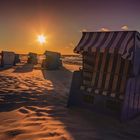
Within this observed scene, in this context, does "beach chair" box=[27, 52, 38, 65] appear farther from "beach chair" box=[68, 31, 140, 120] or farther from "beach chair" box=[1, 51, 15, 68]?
"beach chair" box=[68, 31, 140, 120]

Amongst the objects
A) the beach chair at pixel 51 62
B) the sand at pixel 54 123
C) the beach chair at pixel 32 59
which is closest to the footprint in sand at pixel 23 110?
the sand at pixel 54 123

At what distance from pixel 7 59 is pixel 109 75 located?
18911mm

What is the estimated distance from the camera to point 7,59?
963 inches

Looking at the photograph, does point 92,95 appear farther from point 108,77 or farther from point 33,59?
point 33,59

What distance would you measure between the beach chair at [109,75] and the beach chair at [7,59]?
1713cm

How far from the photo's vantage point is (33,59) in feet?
108

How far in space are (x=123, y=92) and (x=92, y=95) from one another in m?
1.01

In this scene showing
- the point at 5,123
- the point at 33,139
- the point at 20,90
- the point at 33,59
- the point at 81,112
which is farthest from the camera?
the point at 33,59

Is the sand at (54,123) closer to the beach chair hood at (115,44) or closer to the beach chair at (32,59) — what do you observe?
the beach chair hood at (115,44)

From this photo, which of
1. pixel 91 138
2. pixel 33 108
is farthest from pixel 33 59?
pixel 91 138

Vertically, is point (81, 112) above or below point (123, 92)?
below

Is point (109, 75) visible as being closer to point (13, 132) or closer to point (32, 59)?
point (13, 132)

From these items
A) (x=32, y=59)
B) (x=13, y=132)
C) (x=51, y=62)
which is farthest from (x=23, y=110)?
(x=32, y=59)

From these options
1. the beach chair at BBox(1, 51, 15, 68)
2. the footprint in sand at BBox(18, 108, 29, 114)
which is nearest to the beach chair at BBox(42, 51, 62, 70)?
the beach chair at BBox(1, 51, 15, 68)
